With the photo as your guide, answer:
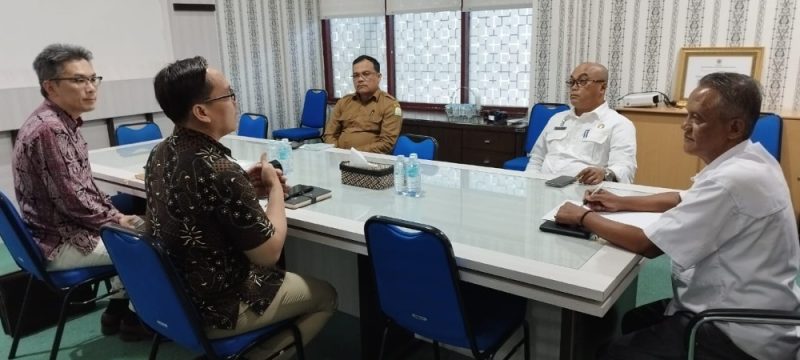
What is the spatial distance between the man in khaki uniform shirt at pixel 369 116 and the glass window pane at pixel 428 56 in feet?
5.74

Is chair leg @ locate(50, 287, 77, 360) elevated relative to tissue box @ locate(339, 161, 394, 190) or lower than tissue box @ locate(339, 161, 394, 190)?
lower

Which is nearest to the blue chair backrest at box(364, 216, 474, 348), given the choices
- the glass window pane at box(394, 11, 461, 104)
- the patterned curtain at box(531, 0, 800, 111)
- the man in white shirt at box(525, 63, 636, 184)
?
the man in white shirt at box(525, 63, 636, 184)

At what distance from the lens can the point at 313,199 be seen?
220 cm

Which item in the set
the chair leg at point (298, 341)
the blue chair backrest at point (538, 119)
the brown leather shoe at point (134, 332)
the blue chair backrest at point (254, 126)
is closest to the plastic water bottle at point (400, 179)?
the chair leg at point (298, 341)

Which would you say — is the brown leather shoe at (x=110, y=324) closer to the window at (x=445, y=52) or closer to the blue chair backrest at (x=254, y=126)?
the blue chair backrest at (x=254, y=126)

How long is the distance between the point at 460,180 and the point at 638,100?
209cm

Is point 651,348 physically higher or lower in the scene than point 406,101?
lower

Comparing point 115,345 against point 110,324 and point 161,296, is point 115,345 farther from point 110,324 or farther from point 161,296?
point 161,296

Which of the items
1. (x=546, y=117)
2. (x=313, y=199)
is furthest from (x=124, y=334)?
(x=546, y=117)

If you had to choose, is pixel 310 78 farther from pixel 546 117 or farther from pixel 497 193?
pixel 497 193

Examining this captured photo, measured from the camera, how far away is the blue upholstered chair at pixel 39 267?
6.82 ft

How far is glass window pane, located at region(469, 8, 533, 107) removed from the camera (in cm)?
496

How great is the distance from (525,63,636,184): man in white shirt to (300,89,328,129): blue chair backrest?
2.93m

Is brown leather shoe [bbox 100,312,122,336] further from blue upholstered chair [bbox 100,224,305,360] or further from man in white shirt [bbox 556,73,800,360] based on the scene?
man in white shirt [bbox 556,73,800,360]
